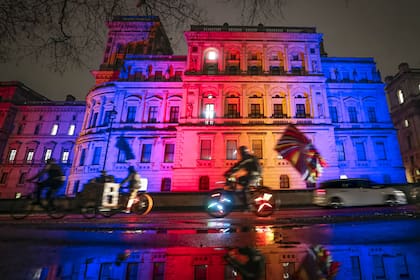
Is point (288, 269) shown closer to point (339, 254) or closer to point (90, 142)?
point (339, 254)

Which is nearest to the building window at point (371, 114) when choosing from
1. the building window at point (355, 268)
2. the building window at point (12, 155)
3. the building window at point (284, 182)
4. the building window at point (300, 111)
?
the building window at point (300, 111)

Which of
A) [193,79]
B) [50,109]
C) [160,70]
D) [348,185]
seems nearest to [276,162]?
[348,185]

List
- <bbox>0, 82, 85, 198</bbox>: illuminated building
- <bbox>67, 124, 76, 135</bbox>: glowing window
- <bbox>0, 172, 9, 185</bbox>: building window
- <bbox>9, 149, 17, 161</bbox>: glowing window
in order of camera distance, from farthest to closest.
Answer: <bbox>67, 124, 76, 135</bbox>: glowing window, <bbox>9, 149, 17, 161</bbox>: glowing window, <bbox>0, 82, 85, 198</bbox>: illuminated building, <bbox>0, 172, 9, 185</bbox>: building window

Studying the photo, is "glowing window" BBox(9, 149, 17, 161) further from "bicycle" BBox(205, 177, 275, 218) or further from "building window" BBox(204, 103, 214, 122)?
"bicycle" BBox(205, 177, 275, 218)

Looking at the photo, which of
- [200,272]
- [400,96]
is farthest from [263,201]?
[400,96]

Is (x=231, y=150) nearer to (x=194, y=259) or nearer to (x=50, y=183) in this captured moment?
(x=50, y=183)

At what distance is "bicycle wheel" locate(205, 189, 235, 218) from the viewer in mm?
6662

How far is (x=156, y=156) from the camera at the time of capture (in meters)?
27.7

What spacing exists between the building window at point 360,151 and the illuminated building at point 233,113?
11 cm

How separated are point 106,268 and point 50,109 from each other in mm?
51714

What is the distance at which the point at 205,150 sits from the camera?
2519 cm

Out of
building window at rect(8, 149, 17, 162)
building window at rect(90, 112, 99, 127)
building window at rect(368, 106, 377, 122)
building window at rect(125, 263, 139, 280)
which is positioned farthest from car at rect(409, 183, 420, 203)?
building window at rect(8, 149, 17, 162)

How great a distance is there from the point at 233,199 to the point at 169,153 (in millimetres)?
22239

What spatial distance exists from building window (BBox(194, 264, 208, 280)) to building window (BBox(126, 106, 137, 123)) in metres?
29.0
